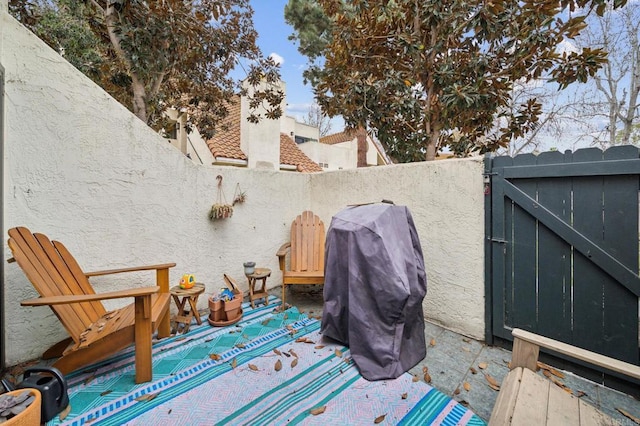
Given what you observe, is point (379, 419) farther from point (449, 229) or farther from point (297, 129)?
point (297, 129)

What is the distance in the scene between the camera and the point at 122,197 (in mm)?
2721

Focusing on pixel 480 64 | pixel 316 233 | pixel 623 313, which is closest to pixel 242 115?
pixel 316 233

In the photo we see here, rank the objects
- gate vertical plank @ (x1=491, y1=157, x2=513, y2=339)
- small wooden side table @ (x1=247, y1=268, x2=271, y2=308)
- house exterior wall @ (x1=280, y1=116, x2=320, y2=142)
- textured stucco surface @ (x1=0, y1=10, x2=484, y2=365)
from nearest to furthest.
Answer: textured stucco surface @ (x1=0, y1=10, x2=484, y2=365) → gate vertical plank @ (x1=491, y1=157, x2=513, y2=339) → small wooden side table @ (x1=247, y1=268, x2=271, y2=308) → house exterior wall @ (x1=280, y1=116, x2=320, y2=142)

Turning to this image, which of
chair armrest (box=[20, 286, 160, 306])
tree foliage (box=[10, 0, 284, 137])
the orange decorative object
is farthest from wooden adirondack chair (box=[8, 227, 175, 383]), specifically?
tree foliage (box=[10, 0, 284, 137])

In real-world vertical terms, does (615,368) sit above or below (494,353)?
above

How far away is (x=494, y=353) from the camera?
2393 mm

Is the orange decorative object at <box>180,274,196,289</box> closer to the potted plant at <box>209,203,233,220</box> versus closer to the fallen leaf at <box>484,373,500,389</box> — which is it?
the potted plant at <box>209,203,233,220</box>

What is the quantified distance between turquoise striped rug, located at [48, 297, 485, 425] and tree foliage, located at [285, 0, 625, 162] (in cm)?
300

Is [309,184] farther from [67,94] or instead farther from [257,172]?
[67,94]

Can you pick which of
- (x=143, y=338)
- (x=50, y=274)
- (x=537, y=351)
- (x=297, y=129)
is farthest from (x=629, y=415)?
(x=297, y=129)

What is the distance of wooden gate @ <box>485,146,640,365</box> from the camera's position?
189 cm

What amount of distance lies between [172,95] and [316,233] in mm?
3926

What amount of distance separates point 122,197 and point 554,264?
3.82 m

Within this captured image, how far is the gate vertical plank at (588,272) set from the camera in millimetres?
1985
